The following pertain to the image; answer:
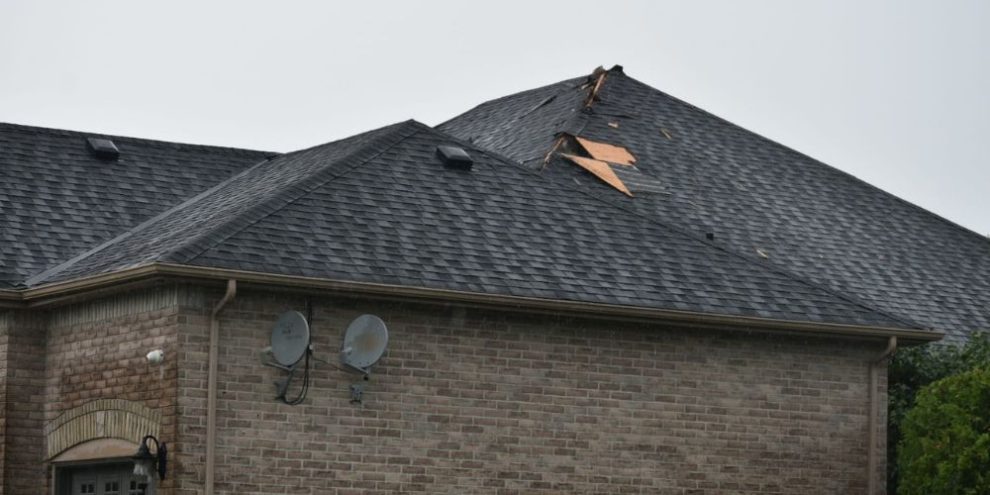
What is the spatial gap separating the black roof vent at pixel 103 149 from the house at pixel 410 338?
0.14ft

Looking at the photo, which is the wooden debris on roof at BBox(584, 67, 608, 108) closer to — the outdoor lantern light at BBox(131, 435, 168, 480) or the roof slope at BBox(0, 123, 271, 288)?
the roof slope at BBox(0, 123, 271, 288)

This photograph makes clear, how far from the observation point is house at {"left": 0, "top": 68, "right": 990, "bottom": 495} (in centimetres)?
2106

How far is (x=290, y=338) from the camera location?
21.0 m

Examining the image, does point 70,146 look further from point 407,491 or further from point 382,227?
point 407,491

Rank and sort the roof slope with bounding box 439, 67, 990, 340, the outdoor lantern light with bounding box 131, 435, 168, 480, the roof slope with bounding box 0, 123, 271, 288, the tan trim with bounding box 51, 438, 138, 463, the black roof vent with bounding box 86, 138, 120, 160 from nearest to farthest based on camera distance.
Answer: the outdoor lantern light with bounding box 131, 435, 168, 480 → the tan trim with bounding box 51, 438, 138, 463 → the roof slope with bounding box 0, 123, 271, 288 → the black roof vent with bounding box 86, 138, 120, 160 → the roof slope with bounding box 439, 67, 990, 340

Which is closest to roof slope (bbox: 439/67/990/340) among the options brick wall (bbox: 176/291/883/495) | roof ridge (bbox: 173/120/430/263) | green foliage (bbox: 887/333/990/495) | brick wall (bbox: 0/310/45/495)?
green foliage (bbox: 887/333/990/495)

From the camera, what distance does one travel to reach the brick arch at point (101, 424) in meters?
21.3

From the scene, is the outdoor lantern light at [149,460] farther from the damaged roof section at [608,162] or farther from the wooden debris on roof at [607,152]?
the wooden debris on roof at [607,152]

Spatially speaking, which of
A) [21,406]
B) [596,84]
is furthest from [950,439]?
[596,84]

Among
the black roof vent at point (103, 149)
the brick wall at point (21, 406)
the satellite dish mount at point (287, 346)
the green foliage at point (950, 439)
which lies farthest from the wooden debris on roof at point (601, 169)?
the brick wall at point (21, 406)

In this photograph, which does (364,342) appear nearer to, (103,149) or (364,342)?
(364,342)

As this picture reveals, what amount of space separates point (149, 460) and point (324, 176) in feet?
15.1

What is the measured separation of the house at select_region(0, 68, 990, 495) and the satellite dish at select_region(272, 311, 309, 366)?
0.23 m

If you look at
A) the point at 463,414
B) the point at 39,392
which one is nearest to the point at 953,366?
the point at 463,414
